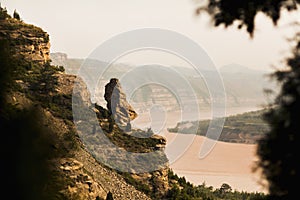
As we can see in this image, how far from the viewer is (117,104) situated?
4062 centimetres

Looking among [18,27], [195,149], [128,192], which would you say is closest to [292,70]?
[128,192]

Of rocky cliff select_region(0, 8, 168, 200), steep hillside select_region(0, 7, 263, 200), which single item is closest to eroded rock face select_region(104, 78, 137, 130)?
steep hillside select_region(0, 7, 263, 200)

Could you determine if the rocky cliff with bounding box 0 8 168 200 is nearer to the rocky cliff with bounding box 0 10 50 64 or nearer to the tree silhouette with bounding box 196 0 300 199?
the rocky cliff with bounding box 0 10 50 64

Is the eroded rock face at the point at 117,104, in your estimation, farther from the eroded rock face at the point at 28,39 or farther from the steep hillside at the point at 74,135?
the eroded rock face at the point at 28,39

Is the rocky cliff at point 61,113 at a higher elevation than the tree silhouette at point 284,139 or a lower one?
higher

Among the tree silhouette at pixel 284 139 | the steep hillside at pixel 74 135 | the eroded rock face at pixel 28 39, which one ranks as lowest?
the tree silhouette at pixel 284 139

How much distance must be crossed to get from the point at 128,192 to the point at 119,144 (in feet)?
21.4

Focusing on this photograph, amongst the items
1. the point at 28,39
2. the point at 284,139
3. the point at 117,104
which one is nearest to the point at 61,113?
the point at 117,104

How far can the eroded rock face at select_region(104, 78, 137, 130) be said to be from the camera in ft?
131

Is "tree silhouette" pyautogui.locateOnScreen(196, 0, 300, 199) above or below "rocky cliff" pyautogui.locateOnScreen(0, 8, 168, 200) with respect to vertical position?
below

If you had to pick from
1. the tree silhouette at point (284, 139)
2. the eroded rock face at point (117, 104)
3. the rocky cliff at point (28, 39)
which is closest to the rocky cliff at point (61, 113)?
the rocky cliff at point (28, 39)

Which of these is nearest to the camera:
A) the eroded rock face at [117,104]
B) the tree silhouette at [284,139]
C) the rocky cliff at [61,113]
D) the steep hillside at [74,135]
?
the tree silhouette at [284,139]

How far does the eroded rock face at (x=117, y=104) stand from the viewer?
3980 centimetres

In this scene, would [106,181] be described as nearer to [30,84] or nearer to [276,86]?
[30,84]
